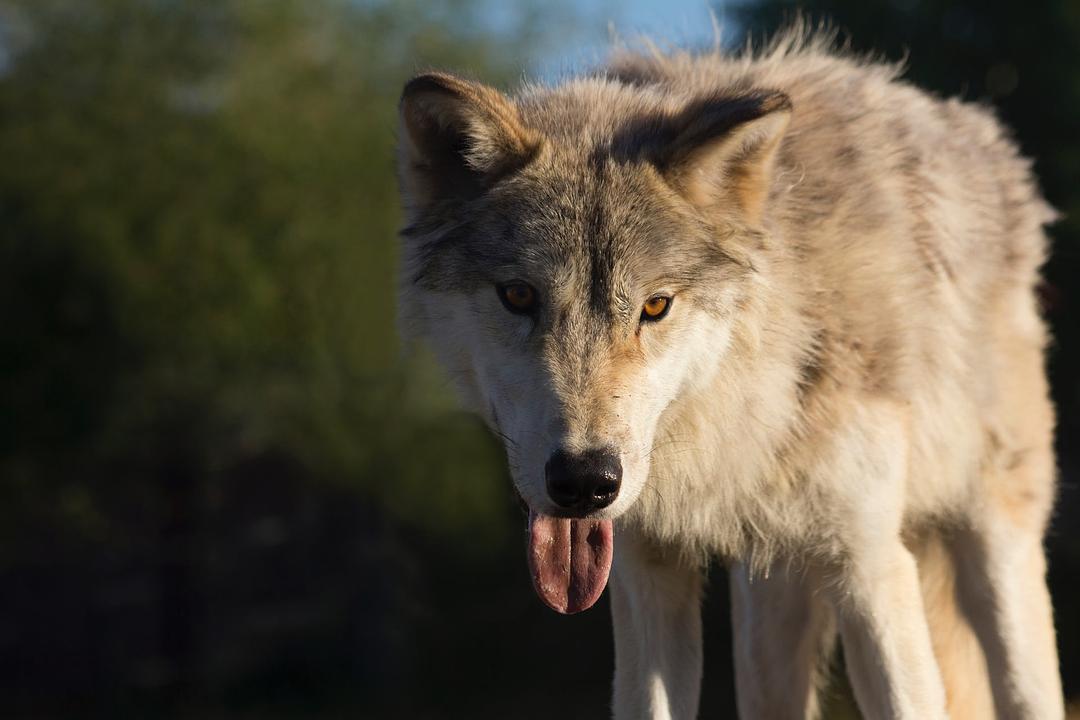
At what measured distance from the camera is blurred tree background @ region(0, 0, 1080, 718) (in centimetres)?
1620

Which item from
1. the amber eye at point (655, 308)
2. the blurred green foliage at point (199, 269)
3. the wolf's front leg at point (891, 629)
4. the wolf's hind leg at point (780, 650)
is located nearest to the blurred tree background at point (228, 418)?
the blurred green foliage at point (199, 269)

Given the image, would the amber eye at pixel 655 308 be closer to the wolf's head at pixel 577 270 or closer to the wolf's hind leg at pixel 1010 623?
the wolf's head at pixel 577 270

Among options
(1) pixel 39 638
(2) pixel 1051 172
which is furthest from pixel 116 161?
(2) pixel 1051 172

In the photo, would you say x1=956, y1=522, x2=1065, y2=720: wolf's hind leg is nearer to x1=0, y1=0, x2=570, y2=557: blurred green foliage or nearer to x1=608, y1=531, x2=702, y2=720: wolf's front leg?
x1=608, y1=531, x2=702, y2=720: wolf's front leg

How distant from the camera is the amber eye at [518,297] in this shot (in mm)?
2947

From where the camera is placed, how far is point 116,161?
1627 cm

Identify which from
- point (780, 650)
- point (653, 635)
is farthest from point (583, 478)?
point (780, 650)

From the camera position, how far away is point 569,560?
10.3ft

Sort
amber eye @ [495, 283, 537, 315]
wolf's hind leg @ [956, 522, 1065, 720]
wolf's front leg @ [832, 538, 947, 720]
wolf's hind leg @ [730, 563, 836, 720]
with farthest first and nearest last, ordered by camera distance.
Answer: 1. wolf's hind leg @ [730, 563, 836, 720]
2. wolf's hind leg @ [956, 522, 1065, 720]
3. wolf's front leg @ [832, 538, 947, 720]
4. amber eye @ [495, 283, 537, 315]

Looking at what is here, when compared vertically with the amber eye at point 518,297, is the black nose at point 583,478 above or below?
below

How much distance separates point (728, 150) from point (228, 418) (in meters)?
14.8

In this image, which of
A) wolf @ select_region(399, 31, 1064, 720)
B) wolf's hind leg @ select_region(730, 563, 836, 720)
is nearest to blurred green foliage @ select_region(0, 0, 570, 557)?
wolf's hind leg @ select_region(730, 563, 836, 720)

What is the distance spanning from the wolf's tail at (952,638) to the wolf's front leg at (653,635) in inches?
35.2

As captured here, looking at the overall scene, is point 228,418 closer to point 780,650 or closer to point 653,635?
point 780,650
